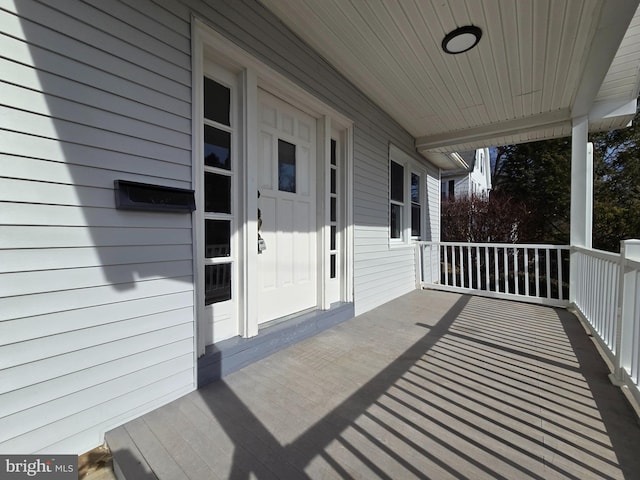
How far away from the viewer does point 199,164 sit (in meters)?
1.93

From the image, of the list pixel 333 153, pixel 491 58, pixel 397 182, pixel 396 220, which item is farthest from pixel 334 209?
pixel 491 58

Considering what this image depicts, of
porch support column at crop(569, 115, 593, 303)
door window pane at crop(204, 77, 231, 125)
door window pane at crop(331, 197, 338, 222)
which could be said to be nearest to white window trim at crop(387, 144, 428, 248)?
door window pane at crop(331, 197, 338, 222)

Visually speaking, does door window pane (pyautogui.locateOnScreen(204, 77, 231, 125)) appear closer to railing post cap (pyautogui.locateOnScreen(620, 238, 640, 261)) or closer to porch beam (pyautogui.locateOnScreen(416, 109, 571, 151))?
railing post cap (pyautogui.locateOnScreen(620, 238, 640, 261))

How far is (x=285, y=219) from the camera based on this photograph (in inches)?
112

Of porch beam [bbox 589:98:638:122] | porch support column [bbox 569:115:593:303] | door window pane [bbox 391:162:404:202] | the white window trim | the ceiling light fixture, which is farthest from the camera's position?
door window pane [bbox 391:162:404:202]

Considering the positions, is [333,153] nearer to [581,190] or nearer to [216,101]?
[216,101]

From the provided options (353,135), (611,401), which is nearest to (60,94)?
(353,135)

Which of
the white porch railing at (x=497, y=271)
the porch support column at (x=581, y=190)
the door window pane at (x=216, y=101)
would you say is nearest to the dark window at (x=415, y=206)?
the white porch railing at (x=497, y=271)

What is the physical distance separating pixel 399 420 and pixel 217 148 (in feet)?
7.12

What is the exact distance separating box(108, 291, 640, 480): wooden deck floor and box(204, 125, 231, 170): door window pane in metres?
1.57

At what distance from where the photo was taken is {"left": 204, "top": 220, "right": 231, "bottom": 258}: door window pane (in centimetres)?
217

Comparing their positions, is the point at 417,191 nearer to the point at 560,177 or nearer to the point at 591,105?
the point at 591,105

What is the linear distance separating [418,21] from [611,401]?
3020 mm

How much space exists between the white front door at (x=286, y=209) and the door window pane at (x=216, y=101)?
0.36 m
